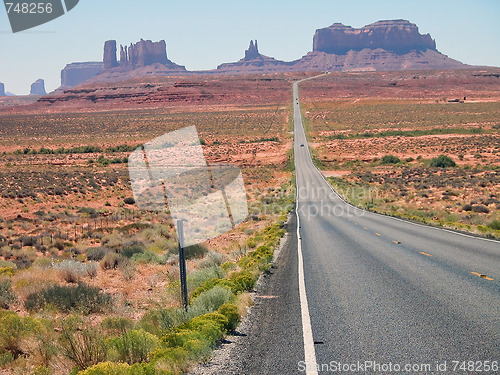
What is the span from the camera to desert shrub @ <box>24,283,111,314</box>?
373 inches

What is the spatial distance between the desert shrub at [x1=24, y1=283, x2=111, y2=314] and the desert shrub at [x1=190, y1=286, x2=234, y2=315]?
2.66m

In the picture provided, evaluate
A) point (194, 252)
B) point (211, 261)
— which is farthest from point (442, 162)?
point (211, 261)

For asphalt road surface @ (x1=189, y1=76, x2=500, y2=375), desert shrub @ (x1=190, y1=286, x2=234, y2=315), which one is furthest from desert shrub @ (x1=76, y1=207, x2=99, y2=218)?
desert shrub @ (x1=190, y1=286, x2=234, y2=315)

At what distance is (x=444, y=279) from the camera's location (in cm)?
892

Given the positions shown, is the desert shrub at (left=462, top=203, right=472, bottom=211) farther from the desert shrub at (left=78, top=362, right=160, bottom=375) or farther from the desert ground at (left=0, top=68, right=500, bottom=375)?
the desert shrub at (left=78, top=362, right=160, bottom=375)

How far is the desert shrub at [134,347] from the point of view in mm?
5641

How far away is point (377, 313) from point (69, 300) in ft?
21.3

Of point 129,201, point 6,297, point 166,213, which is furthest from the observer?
point 129,201

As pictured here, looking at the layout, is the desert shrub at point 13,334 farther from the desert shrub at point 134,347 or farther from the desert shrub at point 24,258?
the desert shrub at point 24,258

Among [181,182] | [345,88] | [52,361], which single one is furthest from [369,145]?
[345,88]

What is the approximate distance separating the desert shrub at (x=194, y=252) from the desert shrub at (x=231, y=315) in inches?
387

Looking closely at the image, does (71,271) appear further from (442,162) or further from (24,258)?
(442,162)

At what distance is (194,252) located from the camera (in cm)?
1719

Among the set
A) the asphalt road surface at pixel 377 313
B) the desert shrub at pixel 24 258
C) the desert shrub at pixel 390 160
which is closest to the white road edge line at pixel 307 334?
the asphalt road surface at pixel 377 313
